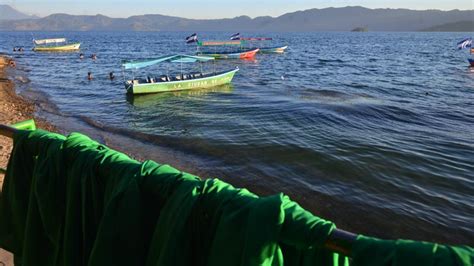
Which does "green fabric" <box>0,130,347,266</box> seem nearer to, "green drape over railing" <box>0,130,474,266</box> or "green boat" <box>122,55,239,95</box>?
"green drape over railing" <box>0,130,474,266</box>

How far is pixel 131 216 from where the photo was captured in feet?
7.21

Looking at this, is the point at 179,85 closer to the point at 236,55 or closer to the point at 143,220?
the point at 236,55

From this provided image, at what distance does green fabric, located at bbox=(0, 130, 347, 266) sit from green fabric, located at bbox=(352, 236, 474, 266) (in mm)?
172

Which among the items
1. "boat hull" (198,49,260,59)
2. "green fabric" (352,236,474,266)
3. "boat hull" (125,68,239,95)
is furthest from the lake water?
"boat hull" (198,49,260,59)

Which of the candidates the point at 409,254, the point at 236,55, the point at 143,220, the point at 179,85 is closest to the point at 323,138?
the point at 179,85

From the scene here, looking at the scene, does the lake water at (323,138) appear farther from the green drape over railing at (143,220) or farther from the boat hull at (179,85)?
the green drape over railing at (143,220)

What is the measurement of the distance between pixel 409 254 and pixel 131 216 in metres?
1.39

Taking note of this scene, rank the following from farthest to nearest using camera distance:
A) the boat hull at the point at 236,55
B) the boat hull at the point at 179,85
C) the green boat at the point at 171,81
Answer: the boat hull at the point at 236,55 < the boat hull at the point at 179,85 < the green boat at the point at 171,81

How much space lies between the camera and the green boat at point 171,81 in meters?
26.4

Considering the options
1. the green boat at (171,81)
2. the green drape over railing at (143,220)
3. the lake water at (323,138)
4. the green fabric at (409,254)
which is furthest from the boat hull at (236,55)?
the green fabric at (409,254)

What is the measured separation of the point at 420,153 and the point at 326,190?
5639mm

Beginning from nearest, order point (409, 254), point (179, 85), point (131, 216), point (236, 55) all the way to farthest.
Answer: point (409, 254)
point (131, 216)
point (179, 85)
point (236, 55)

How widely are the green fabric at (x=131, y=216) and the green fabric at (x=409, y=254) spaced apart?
0.17 m

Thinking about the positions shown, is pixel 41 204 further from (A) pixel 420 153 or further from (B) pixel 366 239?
(A) pixel 420 153
